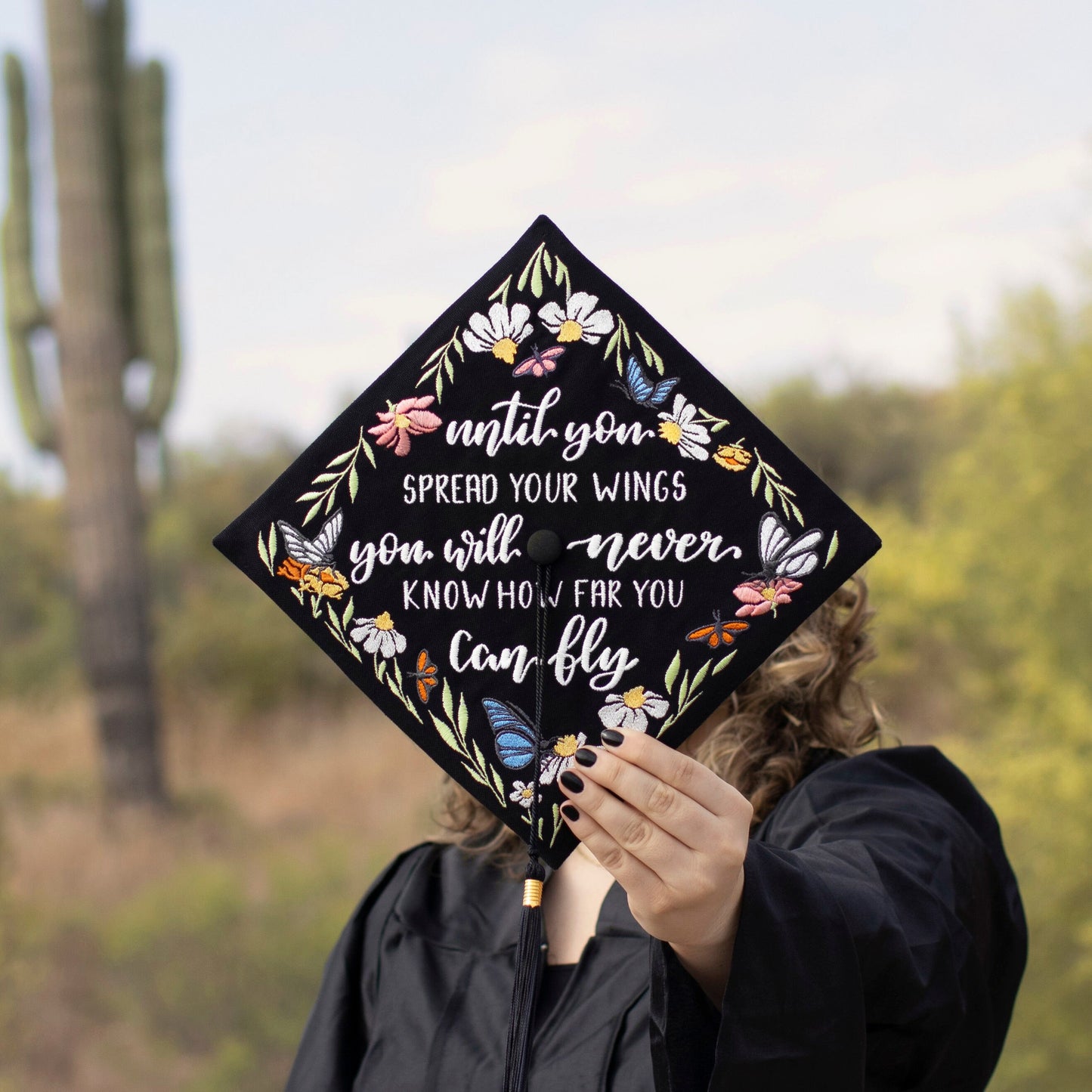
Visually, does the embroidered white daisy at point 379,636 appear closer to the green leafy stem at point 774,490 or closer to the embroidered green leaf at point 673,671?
the embroidered green leaf at point 673,671

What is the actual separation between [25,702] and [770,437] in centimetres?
1025

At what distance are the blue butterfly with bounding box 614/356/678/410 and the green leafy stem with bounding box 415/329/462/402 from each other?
0.63 feet

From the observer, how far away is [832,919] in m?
1.21

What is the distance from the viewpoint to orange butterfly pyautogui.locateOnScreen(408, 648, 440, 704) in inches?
54.0

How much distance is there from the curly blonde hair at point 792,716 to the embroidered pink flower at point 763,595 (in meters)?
0.28

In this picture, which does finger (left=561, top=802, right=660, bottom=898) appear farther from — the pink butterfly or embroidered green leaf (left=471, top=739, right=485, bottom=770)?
the pink butterfly

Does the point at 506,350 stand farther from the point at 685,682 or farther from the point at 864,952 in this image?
the point at 864,952

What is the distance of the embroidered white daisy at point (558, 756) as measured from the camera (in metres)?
1.32

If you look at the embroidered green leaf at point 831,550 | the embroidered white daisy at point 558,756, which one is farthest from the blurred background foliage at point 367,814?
the embroidered white daisy at point 558,756

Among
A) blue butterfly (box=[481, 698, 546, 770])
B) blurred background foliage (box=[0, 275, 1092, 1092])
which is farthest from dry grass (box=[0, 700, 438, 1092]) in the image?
blue butterfly (box=[481, 698, 546, 770])

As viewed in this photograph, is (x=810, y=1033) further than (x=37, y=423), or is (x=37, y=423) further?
(x=37, y=423)

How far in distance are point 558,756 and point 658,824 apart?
10.5 inches

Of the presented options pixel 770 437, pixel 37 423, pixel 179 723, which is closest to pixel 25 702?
pixel 179 723

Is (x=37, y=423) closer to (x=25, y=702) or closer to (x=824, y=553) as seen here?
(x=25, y=702)
